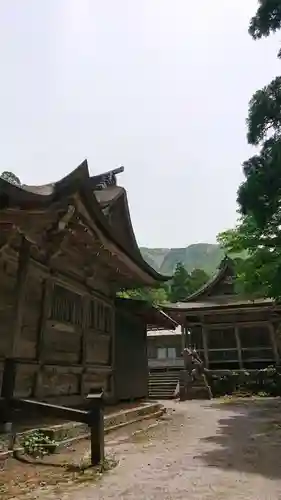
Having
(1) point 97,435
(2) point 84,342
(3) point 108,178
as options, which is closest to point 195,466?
(1) point 97,435

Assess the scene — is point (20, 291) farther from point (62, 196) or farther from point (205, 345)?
point (205, 345)

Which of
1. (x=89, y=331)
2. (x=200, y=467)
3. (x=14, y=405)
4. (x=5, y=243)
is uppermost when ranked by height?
(x=5, y=243)

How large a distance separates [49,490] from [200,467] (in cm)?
233

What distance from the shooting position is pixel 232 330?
2866 cm

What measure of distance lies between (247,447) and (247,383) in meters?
18.0

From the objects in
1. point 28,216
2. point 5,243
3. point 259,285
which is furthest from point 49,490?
point 259,285

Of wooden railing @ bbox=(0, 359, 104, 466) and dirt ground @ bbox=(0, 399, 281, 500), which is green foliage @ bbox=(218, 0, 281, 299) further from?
wooden railing @ bbox=(0, 359, 104, 466)

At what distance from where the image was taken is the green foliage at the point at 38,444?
6562 millimetres

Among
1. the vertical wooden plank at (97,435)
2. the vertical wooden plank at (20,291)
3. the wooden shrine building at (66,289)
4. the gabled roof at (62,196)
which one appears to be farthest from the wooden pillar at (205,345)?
the vertical wooden plank at (97,435)

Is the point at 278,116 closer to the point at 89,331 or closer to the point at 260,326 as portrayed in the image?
the point at 89,331

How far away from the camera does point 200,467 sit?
6.11 meters

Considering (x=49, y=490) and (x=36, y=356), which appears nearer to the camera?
(x=49, y=490)

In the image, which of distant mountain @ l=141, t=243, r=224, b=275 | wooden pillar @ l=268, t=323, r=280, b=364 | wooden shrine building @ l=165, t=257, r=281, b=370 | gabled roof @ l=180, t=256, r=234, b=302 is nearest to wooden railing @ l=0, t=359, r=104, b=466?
wooden shrine building @ l=165, t=257, r=281, b=370

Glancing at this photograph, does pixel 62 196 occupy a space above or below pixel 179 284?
below
